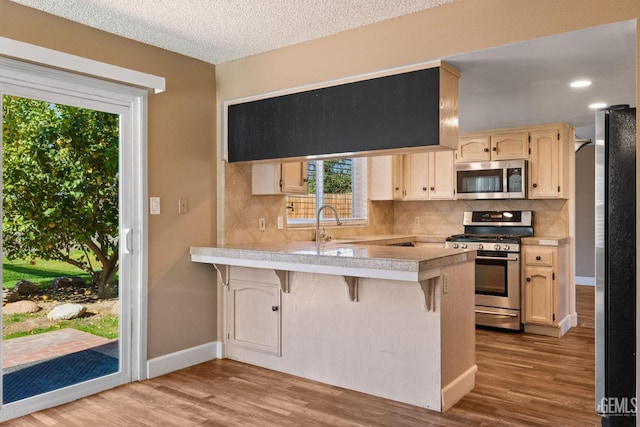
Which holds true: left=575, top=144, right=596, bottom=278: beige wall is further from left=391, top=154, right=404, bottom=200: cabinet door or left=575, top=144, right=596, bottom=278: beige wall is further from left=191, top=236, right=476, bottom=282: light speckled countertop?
left=191, top=236, right=476, bottom=282: light speckled countertop

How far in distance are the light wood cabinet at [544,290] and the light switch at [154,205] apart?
3559mm

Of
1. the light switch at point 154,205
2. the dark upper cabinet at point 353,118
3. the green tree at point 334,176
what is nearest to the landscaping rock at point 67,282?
the light switch at point 154,205

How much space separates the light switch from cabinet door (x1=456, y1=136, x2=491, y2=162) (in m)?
3.47

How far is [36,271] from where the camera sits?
306 centimetres

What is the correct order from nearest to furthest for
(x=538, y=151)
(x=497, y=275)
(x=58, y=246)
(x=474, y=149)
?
(x=58, y=246) → (x=497, y=275) → (x=538, y=151) → (x=474, y=149)

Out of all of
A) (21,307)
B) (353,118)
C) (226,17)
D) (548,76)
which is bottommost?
(21,307)

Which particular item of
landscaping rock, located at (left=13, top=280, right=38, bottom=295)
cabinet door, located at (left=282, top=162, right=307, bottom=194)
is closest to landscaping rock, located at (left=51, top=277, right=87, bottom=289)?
landscaping rock, located at (left=13, top=280, right=38, bottom=295)

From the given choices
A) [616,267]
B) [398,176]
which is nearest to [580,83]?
[616,267]

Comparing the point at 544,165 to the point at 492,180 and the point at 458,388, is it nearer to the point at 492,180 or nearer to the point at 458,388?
the point at 492,180

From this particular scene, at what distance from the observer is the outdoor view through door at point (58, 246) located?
2965mm

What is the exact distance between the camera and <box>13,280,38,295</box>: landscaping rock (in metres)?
2.98

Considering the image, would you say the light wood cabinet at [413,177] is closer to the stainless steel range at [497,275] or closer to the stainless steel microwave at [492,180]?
the stainless steel microwave at [492,180]

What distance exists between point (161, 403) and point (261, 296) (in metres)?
1.05

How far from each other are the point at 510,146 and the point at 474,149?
1.25 feet
